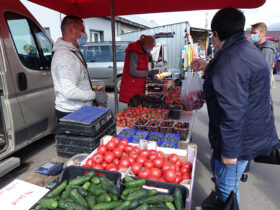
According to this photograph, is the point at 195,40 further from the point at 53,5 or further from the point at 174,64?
the point at 53,5

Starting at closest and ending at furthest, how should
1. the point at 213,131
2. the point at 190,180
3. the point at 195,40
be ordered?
the point at 190,180 < the point at 213,131 < the point at 195,40

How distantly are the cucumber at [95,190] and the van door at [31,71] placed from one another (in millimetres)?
2403

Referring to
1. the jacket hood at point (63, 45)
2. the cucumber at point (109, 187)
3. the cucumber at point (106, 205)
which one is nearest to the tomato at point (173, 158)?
the cucumber at point (109, 187)

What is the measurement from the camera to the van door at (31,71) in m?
3.13

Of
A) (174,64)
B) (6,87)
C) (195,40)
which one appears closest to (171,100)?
(6,87)

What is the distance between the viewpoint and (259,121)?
166 centimetres

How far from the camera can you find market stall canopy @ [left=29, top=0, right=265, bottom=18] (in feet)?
12.5

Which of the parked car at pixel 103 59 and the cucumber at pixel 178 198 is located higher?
the parked car at pixel 103 59

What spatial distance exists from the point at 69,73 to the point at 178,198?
1813 mm

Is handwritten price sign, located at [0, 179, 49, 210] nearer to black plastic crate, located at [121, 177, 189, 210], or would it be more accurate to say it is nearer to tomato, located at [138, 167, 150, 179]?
black plastic crate, located at [121, 177, 189, 210]

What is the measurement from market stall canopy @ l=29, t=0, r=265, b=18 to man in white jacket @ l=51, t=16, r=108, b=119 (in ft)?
4.64

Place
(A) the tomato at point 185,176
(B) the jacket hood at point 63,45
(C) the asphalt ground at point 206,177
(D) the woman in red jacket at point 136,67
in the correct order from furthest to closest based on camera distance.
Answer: (D) the woman in red jacket at point 136,67 < (C) the asphalt ground at point 206,177 < (B) the jacket hood at point 63,45 < (A) the tomato at point 185,176

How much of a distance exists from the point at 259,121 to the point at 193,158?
26.7 inches

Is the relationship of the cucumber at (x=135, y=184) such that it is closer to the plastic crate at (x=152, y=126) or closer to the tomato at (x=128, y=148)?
the tomato at (x=128, y=148)
